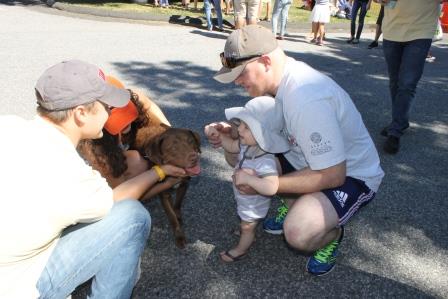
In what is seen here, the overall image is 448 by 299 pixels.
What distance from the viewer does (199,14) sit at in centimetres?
1267

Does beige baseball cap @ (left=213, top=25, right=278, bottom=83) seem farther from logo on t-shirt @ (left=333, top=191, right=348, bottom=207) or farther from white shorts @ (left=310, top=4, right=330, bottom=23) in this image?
white shorts @ (left=310, top=4, right=330, bottom=23)

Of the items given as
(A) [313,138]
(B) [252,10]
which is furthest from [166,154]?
(B) [252,10]

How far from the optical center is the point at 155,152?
271 cm

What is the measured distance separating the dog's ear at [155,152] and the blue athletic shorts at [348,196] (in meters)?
1.03

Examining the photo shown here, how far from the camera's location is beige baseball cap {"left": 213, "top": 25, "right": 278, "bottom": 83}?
223 cm

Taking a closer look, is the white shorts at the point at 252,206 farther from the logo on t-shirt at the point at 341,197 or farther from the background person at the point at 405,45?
the background person at the point at 405,45

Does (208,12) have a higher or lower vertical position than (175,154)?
lower

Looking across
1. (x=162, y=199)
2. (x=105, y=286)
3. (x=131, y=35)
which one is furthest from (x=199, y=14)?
(x=105, y=286)

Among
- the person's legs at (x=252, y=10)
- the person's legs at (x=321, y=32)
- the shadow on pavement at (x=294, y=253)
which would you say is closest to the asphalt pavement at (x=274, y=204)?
the shadow on pavement at (x=294, y=253)

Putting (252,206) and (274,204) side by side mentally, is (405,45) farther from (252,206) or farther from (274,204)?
(252,206)

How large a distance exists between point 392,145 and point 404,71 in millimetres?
742

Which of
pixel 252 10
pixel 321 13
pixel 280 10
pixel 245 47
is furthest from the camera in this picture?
pixel 280 10

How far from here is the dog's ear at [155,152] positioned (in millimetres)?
2680

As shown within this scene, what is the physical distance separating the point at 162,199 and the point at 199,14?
10757 millimetres
